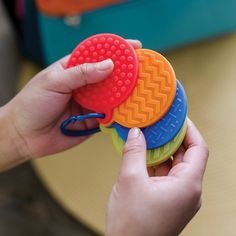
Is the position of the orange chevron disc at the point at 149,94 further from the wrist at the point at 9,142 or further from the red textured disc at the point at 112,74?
the wrist at the point at 9,142

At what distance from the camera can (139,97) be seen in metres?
0.60

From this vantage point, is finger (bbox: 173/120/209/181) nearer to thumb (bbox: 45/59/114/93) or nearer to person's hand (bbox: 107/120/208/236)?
person's hand (bbox: 107/120/208/236)

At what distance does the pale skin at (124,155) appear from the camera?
538 millimetres

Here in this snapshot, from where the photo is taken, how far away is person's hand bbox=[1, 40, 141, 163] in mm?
626

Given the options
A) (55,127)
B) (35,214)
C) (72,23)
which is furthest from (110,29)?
(35,214)

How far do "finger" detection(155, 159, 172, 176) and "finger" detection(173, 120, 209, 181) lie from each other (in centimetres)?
4

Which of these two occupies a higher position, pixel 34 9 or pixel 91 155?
pixel 34 9

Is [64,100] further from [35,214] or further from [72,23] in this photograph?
[35,214]

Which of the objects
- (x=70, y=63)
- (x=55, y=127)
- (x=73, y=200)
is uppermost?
(x=70, y=63)

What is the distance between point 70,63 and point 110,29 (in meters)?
0.35

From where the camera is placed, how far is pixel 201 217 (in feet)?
2.87

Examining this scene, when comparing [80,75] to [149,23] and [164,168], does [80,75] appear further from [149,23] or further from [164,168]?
[149,23]

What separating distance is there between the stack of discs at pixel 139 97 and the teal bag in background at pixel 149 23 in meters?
0.34

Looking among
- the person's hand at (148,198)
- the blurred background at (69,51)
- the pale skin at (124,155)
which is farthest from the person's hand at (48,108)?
the blurred background at (69,51)
